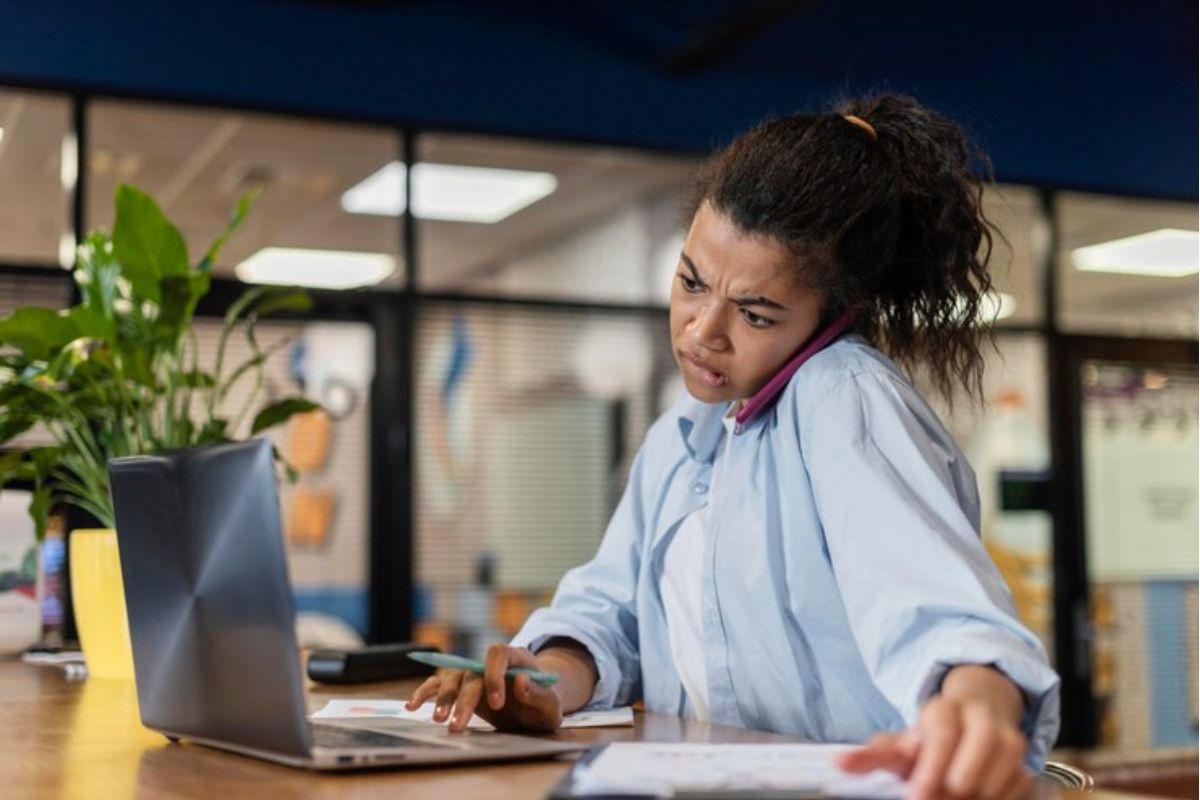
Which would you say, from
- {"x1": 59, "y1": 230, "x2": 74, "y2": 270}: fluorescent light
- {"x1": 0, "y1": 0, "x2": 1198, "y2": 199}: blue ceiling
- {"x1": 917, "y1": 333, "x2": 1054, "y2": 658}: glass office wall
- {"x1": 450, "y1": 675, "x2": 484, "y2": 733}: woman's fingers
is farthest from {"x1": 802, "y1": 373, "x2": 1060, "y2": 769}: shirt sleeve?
→ {"x1": 917, "y1": 333, "x2": 1054, "y2": 658}: glass office wall

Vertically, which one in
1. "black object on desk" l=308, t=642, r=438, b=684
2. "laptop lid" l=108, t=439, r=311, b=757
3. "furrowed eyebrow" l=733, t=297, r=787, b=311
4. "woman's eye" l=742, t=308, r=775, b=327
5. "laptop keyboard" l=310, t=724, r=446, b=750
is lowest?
"black object on desk" l=308, t=642, r=438, b=684

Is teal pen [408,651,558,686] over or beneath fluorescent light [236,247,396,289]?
beneath

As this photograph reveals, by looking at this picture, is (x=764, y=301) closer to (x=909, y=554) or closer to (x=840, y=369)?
(x=840, y=369)

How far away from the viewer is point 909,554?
4.06ft

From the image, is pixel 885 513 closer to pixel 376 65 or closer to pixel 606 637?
pixel 606 637

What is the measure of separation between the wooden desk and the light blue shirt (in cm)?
11

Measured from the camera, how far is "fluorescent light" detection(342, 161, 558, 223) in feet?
16.3

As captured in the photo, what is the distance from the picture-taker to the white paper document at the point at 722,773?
0.92 metres

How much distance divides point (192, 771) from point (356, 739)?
0.13 m

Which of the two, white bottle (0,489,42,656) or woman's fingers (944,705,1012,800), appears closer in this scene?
woman's fingers (944,705,1012,800)

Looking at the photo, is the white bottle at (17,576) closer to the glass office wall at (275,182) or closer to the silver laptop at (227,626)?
the silver laptop at (227,626)

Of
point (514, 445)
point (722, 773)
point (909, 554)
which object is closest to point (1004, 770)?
point (722, 773)

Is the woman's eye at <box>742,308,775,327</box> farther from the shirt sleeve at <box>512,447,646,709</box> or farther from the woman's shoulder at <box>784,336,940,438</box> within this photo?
the shirt sleeve at <box>512,447,646,709</box>

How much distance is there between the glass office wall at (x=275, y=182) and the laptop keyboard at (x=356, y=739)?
369 centimetres
